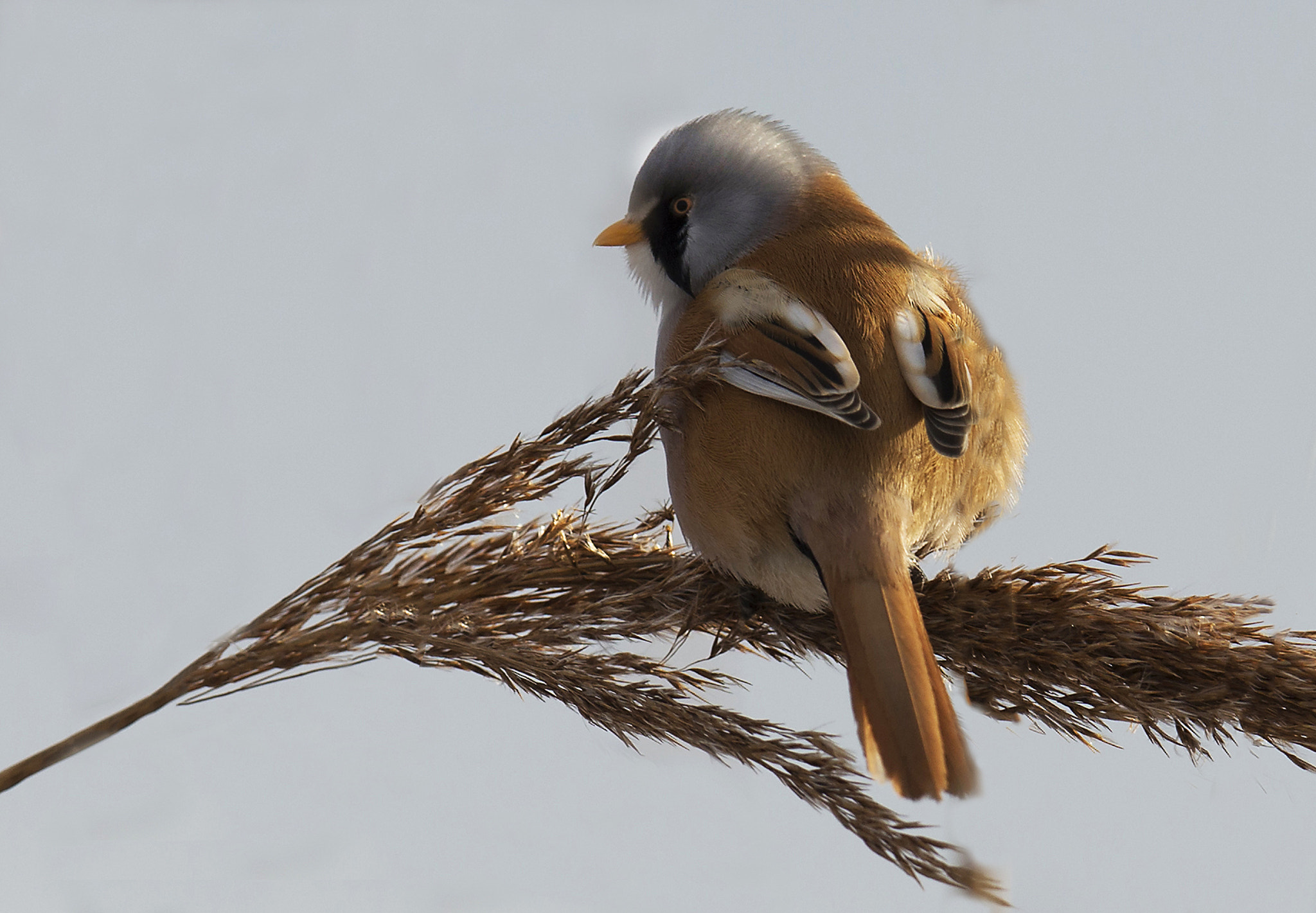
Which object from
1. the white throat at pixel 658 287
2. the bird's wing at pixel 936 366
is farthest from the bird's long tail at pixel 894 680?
the white throat at pixel 658 287

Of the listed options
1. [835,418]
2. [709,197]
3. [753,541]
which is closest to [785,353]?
[835,418]

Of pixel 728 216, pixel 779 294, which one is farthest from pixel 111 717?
pixel 728 216

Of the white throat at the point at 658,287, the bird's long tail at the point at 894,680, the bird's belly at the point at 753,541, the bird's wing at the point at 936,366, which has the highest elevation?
the white throat at the point at 658,287

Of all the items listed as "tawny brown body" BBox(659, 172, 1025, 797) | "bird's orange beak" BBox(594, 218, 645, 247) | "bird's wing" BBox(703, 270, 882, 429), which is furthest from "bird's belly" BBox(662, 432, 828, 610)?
"bird's orange beak" BBox(594, 218, 645, 247)

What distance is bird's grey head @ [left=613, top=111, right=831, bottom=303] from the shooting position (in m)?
1.64

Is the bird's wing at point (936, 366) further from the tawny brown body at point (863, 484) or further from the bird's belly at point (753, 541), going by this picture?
the bird's belly at point (753, 541)

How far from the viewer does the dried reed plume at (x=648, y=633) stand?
120 centimetres

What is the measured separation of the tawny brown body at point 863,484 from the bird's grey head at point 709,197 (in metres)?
0.06

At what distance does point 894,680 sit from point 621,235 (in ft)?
2.85

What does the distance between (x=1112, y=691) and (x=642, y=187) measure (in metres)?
1.00

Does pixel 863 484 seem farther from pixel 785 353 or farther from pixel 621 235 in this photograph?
pixel 621 235

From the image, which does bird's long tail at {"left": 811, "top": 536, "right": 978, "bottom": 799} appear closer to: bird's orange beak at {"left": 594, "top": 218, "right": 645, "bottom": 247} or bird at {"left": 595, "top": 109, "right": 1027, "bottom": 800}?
bird at {"left": 595, "top": 109, "right": 1027, "bottom": 800}

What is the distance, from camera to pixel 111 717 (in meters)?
1.12

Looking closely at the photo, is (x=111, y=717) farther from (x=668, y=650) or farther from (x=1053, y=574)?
(x=1053, y=574)
